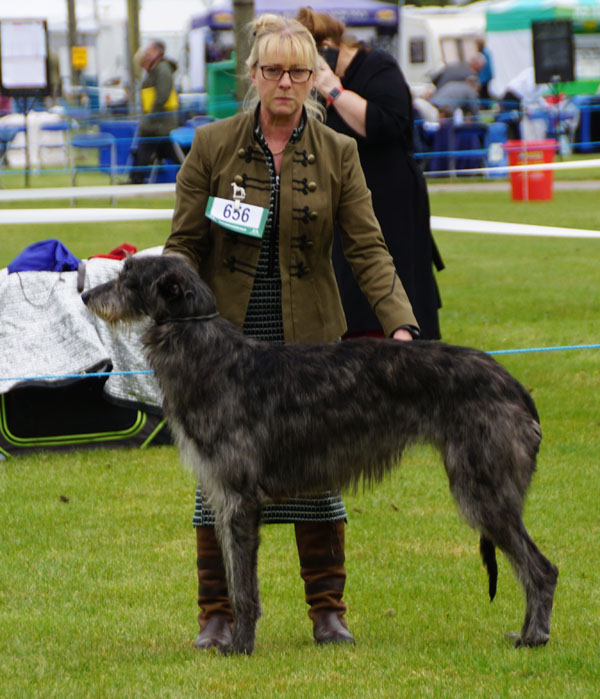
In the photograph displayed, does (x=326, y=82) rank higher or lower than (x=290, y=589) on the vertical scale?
higher

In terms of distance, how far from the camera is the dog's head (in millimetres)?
3977

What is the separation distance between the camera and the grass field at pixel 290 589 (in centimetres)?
402

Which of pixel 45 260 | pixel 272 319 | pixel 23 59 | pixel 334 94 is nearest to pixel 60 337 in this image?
pixel 45 260

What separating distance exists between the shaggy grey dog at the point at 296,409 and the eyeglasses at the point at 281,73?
0.71 metres

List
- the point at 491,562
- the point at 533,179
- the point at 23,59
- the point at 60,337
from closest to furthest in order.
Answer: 1. the point at 491,562
2. the point at 60,337
3. the point at 533,179
4. the point at 23,59

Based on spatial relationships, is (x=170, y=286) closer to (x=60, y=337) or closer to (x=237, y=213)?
(x=237, y=213)

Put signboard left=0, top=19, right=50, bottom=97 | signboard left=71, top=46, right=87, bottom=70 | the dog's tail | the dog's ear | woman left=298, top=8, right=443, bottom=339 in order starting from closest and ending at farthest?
1. the dog's ear
2. the dog's tail
3. woman left=298, top=8, right=443, bottom=339
4. signboard left=0, top=19, right=50, bottom=97
5. signboard left=71, top=46, right=87, bottom=70

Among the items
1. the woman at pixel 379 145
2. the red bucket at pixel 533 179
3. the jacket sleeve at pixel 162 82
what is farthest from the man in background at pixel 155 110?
the woman at pixel 379 145

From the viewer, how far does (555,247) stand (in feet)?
53.1

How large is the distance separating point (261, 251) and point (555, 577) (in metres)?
1.54

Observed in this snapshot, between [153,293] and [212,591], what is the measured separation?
119 centimetres

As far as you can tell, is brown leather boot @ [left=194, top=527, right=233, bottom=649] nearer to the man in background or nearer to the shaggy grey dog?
the shaggy grey dog

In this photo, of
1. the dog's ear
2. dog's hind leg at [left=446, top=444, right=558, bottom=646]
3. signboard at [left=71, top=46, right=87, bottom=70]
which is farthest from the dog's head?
signboard at [left=71, top=46, right=87, bottom=70]

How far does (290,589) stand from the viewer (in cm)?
508
